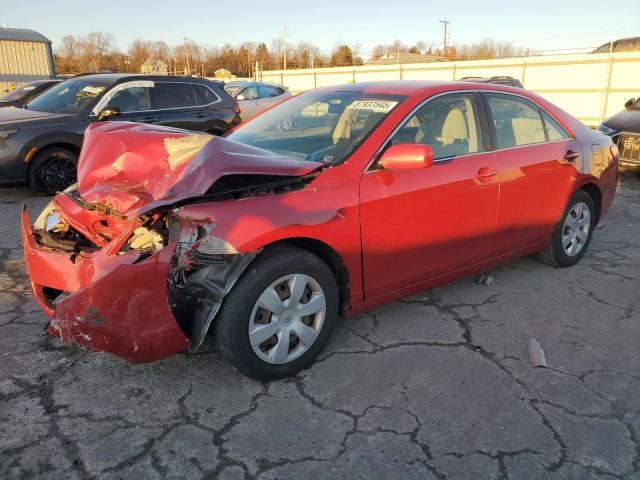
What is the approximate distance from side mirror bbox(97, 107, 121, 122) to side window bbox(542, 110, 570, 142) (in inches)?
220

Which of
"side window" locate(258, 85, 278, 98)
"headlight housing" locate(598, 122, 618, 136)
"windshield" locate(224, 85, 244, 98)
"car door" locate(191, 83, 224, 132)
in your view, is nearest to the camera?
"car door" locate(191, 83, 224, 132)

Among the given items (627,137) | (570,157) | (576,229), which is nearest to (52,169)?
(570,157)

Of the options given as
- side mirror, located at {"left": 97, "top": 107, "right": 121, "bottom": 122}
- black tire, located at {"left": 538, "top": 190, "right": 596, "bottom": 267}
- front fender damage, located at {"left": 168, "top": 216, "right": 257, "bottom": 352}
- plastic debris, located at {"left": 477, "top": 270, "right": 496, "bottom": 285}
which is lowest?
plastic debris, located at {"left": 477, "top": 270, "right": 496, "bottom": 285}

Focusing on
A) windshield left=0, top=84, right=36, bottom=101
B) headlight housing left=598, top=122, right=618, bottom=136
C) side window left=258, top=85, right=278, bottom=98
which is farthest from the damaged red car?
side window left=258, top=85, right=278, bottom=98

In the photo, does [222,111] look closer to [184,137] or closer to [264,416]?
[184,137]

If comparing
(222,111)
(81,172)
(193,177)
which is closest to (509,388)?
(193,177)

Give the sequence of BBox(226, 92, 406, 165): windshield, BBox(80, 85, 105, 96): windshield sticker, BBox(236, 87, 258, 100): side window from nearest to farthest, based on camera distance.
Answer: BBox(226, 92, 406, 165): windshield, BBox(80, 85, 105, 96): windshield sticker, BBox(236, 87, 258, 100): side window

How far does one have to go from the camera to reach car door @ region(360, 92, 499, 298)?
10.4 ft

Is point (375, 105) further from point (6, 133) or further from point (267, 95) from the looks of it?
point (267, 95)

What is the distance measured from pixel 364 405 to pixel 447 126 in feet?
6.83

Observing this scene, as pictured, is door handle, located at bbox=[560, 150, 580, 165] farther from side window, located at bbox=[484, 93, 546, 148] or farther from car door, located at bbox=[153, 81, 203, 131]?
car door, located at bbox=[153, 81, 203, 131]

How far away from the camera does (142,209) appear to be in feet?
A: 8.24

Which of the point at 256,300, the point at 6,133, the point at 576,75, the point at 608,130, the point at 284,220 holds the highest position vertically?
the point at 576,75

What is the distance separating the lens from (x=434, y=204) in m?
3.40
